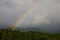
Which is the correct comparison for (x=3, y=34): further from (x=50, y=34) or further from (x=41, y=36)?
(x=50, y=34)

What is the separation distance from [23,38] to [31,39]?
5.39ft

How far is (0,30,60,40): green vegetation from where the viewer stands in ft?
82.5

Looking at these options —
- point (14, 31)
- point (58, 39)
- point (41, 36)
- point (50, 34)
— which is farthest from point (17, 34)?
point (58, 39)

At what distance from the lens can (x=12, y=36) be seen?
2564 cm

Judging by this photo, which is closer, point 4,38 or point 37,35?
point 4,38

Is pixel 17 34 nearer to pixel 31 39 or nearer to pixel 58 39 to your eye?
pixel 31 39

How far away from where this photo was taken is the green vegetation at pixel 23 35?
25.2 m

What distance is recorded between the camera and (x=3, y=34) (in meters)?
25.0

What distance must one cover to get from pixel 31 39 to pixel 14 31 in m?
3.49

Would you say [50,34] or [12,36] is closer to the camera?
[12,36]

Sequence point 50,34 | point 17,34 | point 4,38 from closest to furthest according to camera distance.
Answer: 1. point 4,38
2. point 17,34
3. point 50,34

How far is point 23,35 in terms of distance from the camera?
2634 centimetres

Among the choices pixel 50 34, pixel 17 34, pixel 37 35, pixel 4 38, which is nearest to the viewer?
pixel 4 38

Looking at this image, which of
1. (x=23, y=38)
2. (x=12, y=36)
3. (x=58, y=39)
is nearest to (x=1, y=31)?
(x=12, y=36)
